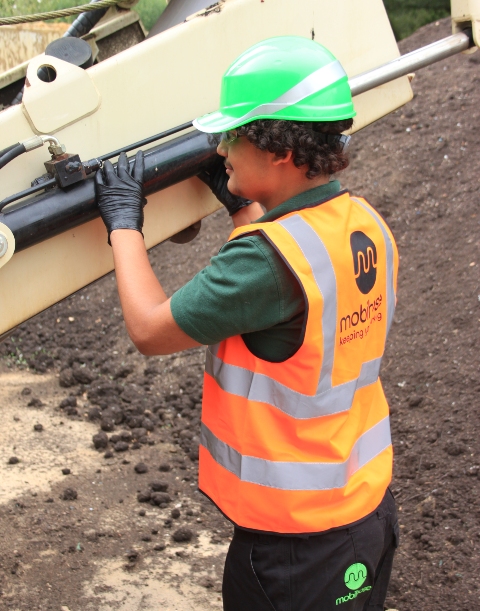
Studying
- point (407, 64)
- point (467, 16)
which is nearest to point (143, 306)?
point (407, 64)

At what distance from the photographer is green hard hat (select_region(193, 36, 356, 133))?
1.52 m

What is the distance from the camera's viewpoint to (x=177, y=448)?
374 centimetres

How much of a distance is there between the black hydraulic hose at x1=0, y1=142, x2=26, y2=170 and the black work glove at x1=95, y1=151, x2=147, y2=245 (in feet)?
0.61

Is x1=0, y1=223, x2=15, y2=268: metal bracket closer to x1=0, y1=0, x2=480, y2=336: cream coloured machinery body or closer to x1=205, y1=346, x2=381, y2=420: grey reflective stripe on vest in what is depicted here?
x1=0, y1=0, x2=480, y2=336: cream coloured machinery body

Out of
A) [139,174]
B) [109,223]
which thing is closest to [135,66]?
[139,174]

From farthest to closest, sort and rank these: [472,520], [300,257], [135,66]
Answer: [472,520] → [135,66] → [300,257]

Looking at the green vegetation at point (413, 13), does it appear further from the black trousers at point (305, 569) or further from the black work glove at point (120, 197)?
the black trousers at point (305, 569)

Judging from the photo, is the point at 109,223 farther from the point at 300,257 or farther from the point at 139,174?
the point at 300,257

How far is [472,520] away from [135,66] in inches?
A: 81.7

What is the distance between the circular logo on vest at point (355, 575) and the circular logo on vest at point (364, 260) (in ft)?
2.05

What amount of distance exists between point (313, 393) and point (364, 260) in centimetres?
31

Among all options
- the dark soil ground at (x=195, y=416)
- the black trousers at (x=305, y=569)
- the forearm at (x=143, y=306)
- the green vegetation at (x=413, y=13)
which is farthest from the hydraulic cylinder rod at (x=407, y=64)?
the green vegetation at (x=413, y=13)

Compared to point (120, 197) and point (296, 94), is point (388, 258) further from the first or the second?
point (120, 197)

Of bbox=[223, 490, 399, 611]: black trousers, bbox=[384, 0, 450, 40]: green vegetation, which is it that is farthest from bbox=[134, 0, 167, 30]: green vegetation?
bbox=[384, 0, 450, 40]: green vegetation
